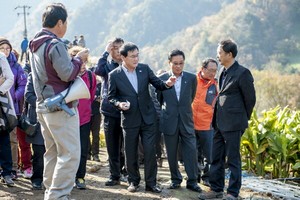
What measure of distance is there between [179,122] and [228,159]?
0.85 meters

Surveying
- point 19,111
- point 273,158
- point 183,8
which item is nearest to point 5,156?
point 19,111

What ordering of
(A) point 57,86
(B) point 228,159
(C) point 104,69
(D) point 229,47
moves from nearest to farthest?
(A) point 57,86, (D) point 229,47, (B) point 228,159, (C) point 104,69

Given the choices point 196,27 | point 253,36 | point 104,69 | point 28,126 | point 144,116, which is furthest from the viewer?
point 196,27

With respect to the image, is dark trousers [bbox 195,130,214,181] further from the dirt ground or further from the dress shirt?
the dress shirt

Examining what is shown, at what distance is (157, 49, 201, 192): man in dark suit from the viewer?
571cm

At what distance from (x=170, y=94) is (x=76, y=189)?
169 centimetres

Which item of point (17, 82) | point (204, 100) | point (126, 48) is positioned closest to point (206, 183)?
point (204, 100)

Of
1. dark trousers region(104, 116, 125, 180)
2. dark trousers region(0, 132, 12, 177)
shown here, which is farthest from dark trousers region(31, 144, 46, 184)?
dark trousers region(104, 116, 125, 180)

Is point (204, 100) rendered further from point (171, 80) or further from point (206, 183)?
point (171, 80)

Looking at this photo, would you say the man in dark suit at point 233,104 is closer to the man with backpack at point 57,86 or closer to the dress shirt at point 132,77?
the dress shirt at point 132,77

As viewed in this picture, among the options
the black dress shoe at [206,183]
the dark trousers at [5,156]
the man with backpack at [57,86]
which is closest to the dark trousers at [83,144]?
the dark trousers at [5,156]

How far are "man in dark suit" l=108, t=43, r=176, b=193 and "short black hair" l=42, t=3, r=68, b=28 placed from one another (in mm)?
1439

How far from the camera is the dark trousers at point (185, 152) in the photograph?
5707 millimetres

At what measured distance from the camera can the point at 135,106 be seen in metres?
5.46
